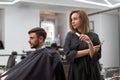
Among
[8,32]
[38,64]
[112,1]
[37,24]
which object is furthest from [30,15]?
[38,64]

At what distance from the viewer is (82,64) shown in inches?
63.3

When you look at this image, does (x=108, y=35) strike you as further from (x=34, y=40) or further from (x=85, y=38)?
(x=85, y=38)

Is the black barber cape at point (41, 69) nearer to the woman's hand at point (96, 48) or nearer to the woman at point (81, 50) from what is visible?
the woman at point (81, 50)

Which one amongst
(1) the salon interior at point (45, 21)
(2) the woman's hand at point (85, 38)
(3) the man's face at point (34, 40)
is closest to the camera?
(2) the woman's hand at point (85, 38)

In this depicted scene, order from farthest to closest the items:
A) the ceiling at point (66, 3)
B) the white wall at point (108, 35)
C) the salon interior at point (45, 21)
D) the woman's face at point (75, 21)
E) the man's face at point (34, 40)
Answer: the white wall at point (108, 35) → the salon interior at point (45, 21) → the ceiling at point (66, 3) → the man's face at point (34, 40) → the woman's face at point (75, 21)

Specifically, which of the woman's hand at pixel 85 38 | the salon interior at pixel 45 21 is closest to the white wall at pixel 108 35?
the salon interior at pixel 45 21

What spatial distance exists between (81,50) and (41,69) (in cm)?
34

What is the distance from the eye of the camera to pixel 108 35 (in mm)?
8641

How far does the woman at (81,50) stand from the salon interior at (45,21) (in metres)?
4.67

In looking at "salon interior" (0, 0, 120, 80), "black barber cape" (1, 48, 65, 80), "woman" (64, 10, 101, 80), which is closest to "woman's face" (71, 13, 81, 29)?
"woman" (64, 10, 101, 80)

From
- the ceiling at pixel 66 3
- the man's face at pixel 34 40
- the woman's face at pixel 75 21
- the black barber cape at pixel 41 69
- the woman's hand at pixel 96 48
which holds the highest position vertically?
the ceiling at pixel 66 3


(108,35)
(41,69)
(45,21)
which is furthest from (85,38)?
(108,35)

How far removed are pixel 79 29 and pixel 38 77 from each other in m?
0.46

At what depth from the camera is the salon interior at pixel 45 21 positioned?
711 cm
